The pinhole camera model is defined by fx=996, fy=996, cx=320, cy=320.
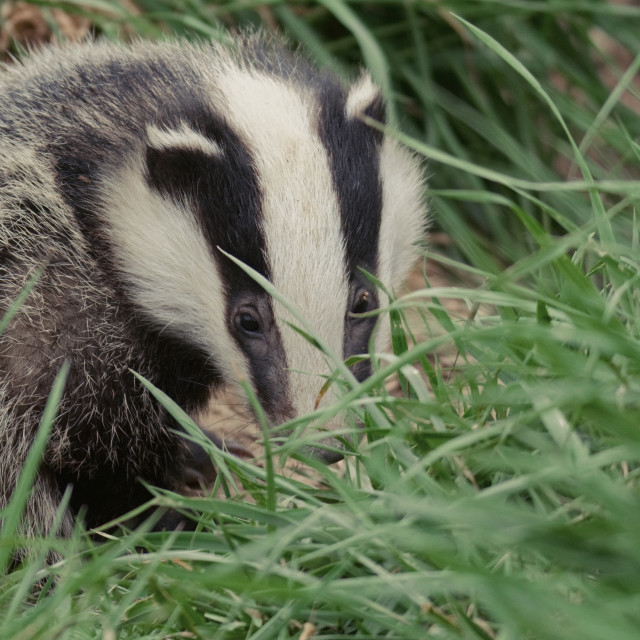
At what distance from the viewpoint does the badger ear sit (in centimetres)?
305

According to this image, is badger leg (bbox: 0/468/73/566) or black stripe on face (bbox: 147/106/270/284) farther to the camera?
badger leg (bbox: 0/468/73/566)

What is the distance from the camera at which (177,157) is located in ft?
9.21

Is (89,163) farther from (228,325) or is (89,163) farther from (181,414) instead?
(181,414)

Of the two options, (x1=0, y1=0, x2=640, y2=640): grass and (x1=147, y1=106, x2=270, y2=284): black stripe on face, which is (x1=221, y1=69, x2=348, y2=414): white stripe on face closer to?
(x1=147, y1=106, x2=270, y2=284): black stripe on face

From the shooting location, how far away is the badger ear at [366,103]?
3051 millimetres

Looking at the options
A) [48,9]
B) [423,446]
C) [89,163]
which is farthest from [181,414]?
[48,9]

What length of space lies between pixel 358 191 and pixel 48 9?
96.4 inches

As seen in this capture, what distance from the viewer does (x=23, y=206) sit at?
2.99 metres

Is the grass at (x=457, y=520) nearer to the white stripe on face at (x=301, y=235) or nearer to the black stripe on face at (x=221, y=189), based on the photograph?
the white stripe on face at (x=301, y=235)

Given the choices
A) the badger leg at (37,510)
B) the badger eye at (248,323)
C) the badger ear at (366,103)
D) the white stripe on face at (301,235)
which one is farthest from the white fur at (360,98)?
the badger leg at (37,510)

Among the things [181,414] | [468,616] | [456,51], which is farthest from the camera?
[456,51]

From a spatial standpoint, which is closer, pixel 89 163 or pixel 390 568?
pixel 390 568

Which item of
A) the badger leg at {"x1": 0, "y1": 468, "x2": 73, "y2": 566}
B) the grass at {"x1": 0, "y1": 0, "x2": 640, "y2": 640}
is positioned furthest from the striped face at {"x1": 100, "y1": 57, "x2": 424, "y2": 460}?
the badger leg at {"x1": 0, "y1": 468, "x2": 73, "y2": 566}

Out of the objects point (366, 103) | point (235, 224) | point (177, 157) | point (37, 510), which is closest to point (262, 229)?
point (235, 224)
